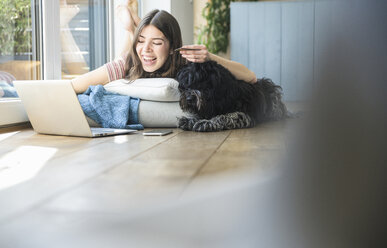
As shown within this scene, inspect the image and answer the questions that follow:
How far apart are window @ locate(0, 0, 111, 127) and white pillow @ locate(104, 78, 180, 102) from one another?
505mm

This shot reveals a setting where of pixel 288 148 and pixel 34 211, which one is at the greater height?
pixel 288 148

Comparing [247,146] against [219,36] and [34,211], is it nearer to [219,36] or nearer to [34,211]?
[34,211]

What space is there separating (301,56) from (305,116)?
0.04m

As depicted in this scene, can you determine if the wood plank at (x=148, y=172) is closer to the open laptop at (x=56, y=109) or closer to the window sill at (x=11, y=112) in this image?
the open laptop at (x=56, y=109)

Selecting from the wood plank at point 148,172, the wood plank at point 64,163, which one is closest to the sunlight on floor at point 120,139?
the wood plank at point 64,163

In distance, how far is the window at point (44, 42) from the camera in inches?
78.6

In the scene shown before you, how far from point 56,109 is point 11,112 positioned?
1.55ft

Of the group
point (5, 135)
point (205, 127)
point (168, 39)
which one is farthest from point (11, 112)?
point (205, 127)

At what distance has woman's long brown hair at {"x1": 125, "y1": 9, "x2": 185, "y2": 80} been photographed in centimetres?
202

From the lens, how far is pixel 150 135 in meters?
1.69

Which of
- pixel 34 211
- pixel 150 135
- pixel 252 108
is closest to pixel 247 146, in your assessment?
pixel 150 135

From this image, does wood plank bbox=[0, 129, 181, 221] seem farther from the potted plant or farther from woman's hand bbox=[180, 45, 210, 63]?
the potted plant

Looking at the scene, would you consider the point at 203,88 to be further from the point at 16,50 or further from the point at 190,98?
the point at 16,50

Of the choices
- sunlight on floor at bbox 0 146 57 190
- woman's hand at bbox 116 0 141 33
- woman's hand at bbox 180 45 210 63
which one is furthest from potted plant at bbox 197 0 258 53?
sunlight on floor at bbox 0 146 57 190
